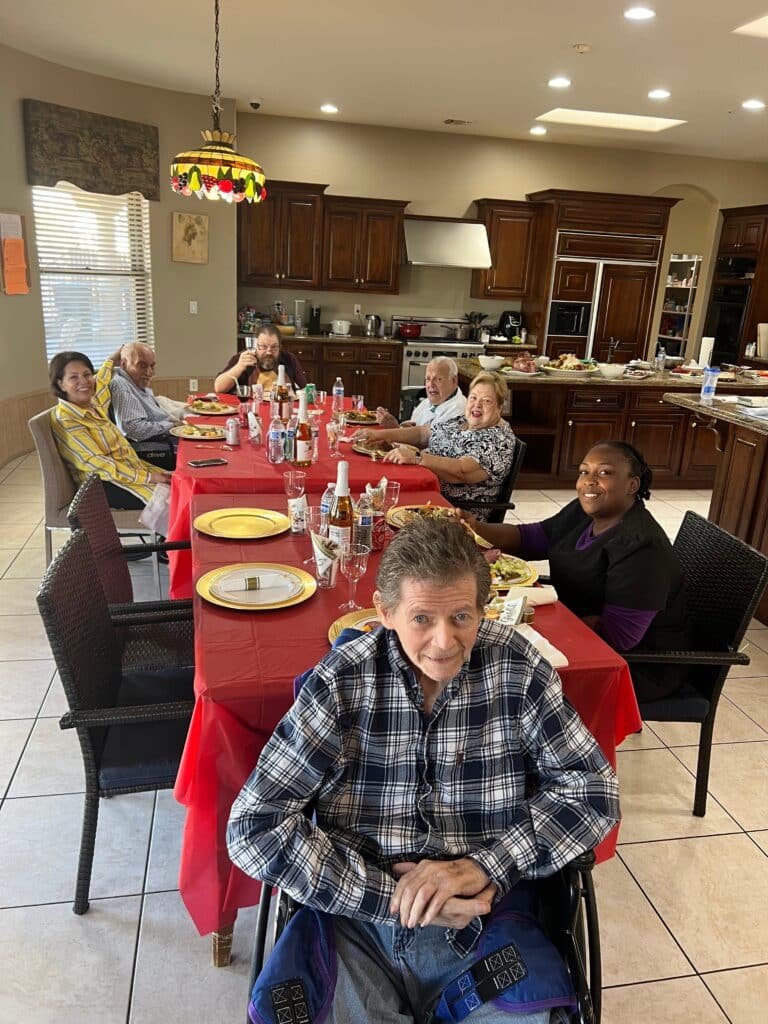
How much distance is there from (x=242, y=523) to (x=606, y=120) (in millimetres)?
6520

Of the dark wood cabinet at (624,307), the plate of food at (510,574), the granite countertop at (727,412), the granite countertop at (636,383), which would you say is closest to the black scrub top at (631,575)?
the plate of food at (510,574)

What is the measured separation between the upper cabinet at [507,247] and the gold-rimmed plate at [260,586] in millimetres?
6615

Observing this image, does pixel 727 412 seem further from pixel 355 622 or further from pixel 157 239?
pixel 157 239

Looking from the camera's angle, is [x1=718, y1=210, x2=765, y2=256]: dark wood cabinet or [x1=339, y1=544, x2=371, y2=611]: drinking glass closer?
[x1=339, y1=544, x2=371, y2=611]: drinking glass

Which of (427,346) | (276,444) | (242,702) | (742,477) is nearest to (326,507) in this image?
(242,702)

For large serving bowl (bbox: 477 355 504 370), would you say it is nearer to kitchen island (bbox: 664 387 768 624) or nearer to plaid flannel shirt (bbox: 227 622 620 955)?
kitchen island (bbox: 664 387 768 624)

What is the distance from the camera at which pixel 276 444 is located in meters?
3.12

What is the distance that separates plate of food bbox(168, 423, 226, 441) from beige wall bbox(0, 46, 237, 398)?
110 inches

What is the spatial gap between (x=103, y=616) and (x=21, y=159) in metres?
5.20

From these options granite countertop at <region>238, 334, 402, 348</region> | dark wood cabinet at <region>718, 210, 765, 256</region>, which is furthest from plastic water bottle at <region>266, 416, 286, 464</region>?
dark wood cabinet at <region>718, 210, 765, 256</region>

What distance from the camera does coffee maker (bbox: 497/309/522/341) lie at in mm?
8125

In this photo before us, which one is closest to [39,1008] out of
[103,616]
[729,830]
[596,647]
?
[103,616]

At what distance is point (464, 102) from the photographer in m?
6.24

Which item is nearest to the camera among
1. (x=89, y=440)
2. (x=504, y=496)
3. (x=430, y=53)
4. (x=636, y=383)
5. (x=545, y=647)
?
(x=545, y=647)
